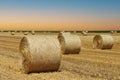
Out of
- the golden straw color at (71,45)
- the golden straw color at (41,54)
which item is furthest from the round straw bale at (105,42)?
the golden straw color at (41,54)

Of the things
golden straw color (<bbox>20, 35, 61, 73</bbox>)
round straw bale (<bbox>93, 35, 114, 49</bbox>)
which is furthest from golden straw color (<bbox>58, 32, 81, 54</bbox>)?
golden straw color (<bbox>20, 35, 61, 73</bbox>)

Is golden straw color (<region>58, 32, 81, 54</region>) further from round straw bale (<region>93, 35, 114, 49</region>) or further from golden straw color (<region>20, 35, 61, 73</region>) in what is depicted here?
golden straw color (<region>20, 35, 61, 73</region>)

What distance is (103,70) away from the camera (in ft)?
41.4

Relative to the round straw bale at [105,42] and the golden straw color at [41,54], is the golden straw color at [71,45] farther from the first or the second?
the golden straw color at [41,54]

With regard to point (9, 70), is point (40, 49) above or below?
above

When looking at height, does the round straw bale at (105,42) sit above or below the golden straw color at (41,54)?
below

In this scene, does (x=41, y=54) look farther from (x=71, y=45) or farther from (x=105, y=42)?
(x=105, y=42)

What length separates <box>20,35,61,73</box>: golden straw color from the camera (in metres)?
11.5

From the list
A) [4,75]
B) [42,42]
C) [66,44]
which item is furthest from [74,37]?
[4,75]

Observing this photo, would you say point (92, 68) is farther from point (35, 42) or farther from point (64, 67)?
point (35, 42)

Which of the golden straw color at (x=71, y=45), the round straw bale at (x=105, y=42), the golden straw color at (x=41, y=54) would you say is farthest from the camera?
the round straw bale at (x=105, y=42)

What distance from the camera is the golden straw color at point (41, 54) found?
11539mm

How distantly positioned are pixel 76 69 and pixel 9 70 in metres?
2.91

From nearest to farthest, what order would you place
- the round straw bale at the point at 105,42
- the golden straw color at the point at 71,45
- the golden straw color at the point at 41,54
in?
the golden straw color at the point at 41,54 < the golden straw color at the point at 71,45 < the round straw bale at the point at 105,42
